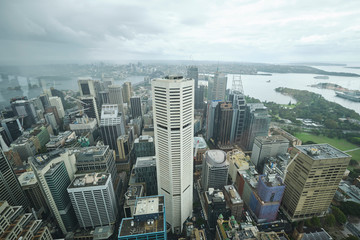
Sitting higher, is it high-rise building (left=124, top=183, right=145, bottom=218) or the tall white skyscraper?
the tall white skyscraper

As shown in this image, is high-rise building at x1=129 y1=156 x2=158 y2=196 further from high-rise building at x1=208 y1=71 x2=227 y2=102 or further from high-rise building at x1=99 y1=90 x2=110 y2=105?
high-rise building at x1=208 y1=71 x2=227 y2=102

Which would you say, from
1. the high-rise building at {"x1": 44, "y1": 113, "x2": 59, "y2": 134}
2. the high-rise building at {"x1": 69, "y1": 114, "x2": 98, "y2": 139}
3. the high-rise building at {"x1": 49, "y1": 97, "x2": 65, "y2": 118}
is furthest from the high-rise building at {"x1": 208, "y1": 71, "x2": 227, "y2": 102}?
the high-rise building at {"x1": 49, "y1": 97, "x2": 65, "y2": 118}

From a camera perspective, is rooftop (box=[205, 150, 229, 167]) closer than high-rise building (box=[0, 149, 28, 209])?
No

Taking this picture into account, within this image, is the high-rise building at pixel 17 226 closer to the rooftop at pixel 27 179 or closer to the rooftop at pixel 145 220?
the rooftop at pixel 27 179

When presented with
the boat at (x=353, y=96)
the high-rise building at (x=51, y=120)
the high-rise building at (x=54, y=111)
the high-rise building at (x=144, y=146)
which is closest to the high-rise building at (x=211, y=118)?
the high-rise building at (x=144, y=146)

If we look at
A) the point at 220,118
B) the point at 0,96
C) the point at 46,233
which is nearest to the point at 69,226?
the point at 46,233

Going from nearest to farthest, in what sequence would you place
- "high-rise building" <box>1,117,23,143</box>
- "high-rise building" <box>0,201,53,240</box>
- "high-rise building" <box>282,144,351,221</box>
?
"high-rise building" <box>0,201,53,240</box>, "high-rise building" <box>282,144,351,221</box>, "high-rise building" <box>1,117,23,143</box>

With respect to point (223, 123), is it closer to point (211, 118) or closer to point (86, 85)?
point (211, 118)

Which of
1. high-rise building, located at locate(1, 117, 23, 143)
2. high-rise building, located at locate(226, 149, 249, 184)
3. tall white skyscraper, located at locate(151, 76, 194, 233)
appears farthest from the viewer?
high-rise building, located at locate(1, 117, 23, 143)

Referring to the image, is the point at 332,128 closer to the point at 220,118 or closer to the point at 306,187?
the point at 220,118
